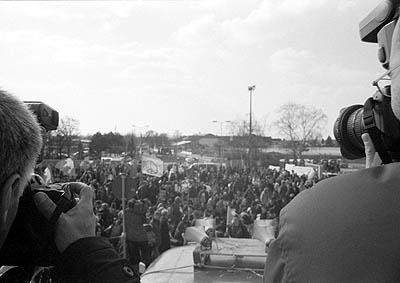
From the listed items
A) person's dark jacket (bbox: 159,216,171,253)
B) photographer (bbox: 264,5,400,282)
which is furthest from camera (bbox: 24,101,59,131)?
person's dark jacket (bbox: 159,216,171,253)

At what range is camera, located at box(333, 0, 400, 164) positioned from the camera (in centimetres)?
108

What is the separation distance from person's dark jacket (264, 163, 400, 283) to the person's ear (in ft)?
2.08

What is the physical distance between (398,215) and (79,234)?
31.0 inches

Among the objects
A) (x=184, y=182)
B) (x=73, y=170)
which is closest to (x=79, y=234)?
(x=73, y=170)

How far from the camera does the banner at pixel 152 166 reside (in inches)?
489

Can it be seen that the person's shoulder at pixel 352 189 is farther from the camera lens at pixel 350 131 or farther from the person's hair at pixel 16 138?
the person's hair at pixel 16 138

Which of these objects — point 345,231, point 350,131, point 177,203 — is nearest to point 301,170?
point 177,203

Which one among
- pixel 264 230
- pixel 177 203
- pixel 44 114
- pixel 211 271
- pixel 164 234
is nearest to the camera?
pixel 44 114

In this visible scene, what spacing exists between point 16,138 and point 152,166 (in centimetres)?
1164

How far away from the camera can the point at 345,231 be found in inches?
33.5

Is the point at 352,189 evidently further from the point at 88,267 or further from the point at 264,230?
the point at 264,230

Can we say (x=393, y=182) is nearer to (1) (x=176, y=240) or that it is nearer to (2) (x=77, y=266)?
(2) (x=77, y=266)

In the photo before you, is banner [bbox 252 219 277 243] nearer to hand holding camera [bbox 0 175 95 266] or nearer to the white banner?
hand holding camera [bbox 0 175 95 266]

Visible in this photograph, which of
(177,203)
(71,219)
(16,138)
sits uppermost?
(16,138)
